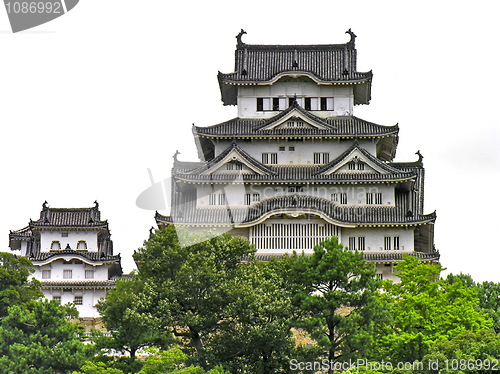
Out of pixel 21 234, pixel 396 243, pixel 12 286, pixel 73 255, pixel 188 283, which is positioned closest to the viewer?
pixel 188 283

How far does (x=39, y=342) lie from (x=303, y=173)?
24.1 m

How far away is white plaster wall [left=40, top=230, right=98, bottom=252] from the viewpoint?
72188 millimetres

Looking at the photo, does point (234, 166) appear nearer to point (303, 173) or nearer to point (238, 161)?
point (238, 161)

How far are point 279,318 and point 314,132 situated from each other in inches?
925

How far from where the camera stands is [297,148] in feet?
221

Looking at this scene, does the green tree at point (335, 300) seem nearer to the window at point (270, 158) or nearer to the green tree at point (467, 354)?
the green tree at point (467, 354)

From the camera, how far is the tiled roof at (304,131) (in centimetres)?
6650

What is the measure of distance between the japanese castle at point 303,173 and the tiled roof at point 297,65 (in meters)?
0.09

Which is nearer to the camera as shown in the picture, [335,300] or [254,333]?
[254,333]

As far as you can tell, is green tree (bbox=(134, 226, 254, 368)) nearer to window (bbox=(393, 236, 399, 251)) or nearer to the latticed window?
the latticed window

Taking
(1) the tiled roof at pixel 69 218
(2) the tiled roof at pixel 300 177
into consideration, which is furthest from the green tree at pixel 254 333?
(1) the tiled roof at pixel 69 218

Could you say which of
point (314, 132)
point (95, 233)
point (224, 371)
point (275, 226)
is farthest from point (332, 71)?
point (224, 371)

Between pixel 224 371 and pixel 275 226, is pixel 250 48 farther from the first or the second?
pixel 224 371

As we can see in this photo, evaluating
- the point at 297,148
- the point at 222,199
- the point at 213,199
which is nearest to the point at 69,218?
the point at 213,199
